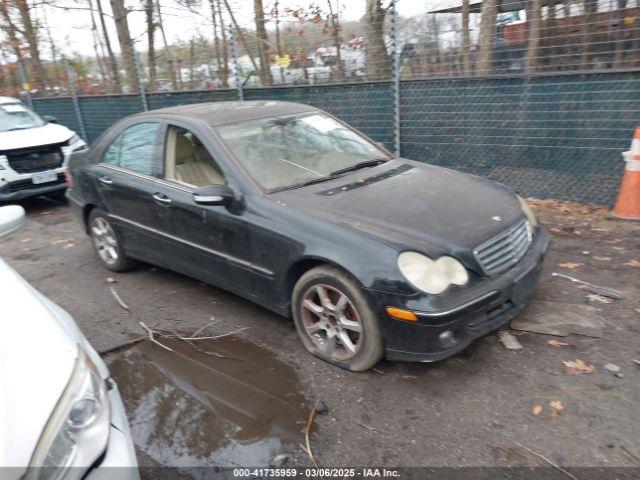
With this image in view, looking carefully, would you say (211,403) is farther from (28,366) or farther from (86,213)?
(86,213)

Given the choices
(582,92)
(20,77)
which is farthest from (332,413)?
(20,77)

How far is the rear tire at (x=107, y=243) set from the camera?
16.6 feet

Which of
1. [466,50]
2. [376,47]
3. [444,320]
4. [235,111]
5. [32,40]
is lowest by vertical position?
[444,320]

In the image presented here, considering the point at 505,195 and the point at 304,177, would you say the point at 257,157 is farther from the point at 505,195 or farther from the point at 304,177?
the point at 505,195

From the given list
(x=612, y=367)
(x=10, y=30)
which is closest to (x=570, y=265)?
(x=612, y=367)

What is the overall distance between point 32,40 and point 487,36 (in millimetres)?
13869

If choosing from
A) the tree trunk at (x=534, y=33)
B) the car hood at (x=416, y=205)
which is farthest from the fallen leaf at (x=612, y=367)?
the tree trunk at (x=534, y=33)

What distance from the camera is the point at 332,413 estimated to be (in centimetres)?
290

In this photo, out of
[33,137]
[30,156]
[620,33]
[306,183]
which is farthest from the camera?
[33,137]

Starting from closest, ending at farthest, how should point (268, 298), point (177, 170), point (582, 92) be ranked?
point (268, 298), point (177, 170), point (582, 92)

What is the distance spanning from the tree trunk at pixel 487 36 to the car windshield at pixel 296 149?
2.68 m

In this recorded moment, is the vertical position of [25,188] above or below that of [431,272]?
below

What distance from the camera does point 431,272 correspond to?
2918mm

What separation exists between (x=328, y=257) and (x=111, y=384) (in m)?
1.39
